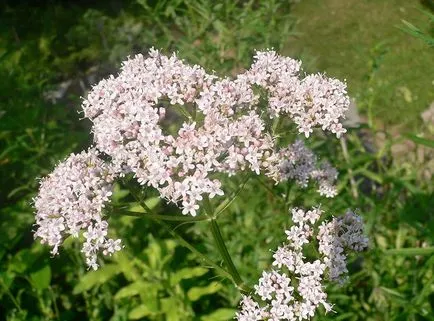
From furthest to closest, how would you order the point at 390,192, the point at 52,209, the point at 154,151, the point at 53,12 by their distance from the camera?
the point at 53,12 < the point at 390,192 < the point at 52,209 < the point at 154,151

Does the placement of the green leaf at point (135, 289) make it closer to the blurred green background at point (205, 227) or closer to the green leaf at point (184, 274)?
the blurred green background at point (205, 227)

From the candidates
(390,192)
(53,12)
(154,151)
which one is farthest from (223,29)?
(53,12)

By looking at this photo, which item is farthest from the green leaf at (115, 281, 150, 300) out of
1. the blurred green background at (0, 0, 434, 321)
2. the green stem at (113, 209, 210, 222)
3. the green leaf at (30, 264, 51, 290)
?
the green stem at (113, 209, 210, 222)

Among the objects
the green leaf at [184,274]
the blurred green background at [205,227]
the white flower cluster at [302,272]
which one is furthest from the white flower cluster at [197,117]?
the green leaf at [184,274]

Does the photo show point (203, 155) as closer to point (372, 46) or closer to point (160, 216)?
point (160, 216)

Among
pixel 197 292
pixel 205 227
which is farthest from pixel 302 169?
pixel 197 292

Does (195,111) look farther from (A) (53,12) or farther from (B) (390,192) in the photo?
(A) (53,12)

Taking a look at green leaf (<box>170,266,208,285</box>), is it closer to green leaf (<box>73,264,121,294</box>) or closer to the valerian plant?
green leaf (<box>73,264,121,294</box>)
